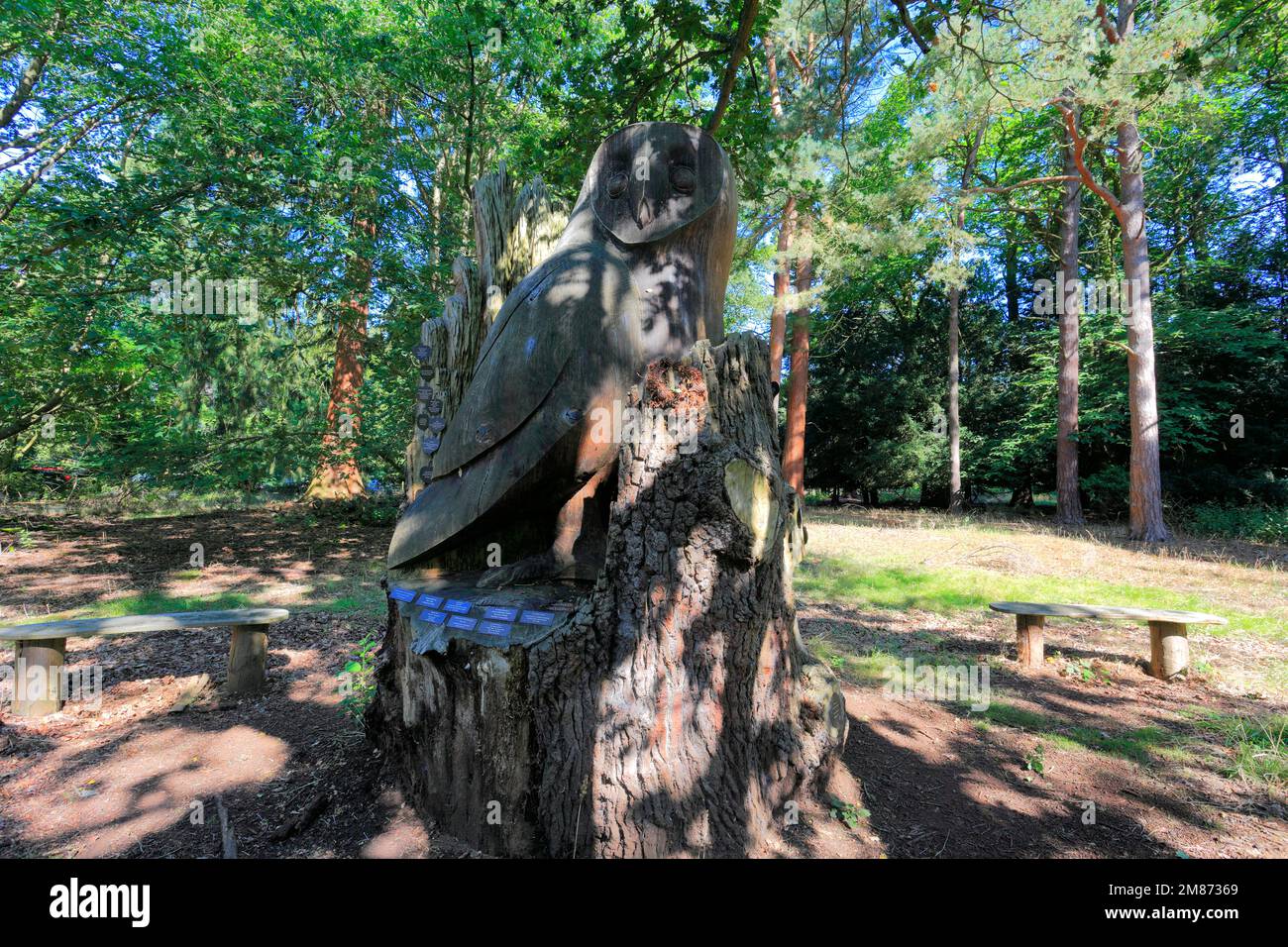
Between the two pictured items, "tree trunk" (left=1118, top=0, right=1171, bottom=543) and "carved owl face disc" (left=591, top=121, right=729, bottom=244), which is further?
"tree trunk" (left=1118, top=0, right=1171, bottom=543)

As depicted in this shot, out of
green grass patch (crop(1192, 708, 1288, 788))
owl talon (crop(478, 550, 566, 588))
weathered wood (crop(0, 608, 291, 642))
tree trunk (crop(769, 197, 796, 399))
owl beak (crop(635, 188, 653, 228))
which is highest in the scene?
tree trunk (crop(769, 197, 796, 399))

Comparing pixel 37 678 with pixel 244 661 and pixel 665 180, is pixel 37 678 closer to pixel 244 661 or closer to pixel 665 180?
pixel 244 661

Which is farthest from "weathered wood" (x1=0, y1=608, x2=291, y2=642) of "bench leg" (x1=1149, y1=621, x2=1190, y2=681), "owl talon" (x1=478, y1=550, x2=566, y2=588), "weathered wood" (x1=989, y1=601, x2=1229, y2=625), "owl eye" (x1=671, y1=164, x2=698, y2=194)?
"bench leg" (x1=1149, y1=621, x2=1190, y2=681)

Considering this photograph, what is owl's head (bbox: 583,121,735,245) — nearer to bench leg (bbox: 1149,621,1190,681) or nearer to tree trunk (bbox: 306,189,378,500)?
bench leg (bbox: 1149,621,1190,681)

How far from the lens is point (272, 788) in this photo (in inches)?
115

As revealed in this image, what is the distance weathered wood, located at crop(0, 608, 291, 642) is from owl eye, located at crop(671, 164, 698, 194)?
3887mm

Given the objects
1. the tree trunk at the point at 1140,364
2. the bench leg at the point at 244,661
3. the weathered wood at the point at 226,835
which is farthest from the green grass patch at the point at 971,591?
the weathered wood at the point at 226,835

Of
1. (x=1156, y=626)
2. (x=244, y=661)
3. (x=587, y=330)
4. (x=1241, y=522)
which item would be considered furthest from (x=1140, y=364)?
(x=244, y=661)

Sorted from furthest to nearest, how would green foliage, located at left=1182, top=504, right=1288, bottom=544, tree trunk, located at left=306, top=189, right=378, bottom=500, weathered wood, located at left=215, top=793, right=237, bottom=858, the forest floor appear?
green foliage, located at left=1182, top=504, right=1288, bottom=544 → tree trunk, located at left=306, top=189, right=378, bottom=500 → the forest floor → weathered wood, located at left=215, top=793, right=237, bottom=858

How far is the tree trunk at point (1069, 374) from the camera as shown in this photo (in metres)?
12.2

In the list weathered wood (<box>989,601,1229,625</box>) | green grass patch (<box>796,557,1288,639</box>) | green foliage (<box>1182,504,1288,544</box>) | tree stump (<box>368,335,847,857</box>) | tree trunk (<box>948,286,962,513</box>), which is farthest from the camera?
tree trunk (<box>948,286,962,513</box>)

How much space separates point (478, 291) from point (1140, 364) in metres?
11.4

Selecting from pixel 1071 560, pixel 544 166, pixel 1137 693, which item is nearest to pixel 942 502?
pixel 1071 560

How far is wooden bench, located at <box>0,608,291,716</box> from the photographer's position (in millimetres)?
3736
